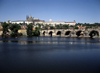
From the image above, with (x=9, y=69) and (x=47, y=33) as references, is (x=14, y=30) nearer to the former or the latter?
(x=47, y=33)

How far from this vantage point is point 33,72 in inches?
394

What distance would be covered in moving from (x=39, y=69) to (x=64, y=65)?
2.22 metres

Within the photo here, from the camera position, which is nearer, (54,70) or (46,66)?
(54,70)

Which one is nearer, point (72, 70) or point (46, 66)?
point (72, 70)

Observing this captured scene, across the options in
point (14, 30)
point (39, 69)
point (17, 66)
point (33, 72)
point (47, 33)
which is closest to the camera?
point (33, 72)

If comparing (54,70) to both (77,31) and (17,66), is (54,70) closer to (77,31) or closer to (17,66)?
(17,66)

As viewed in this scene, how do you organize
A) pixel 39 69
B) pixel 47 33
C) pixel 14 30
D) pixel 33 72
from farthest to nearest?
pixel 47 33 < pixel 14 30 < pixel 39 69 < pixel 33 72

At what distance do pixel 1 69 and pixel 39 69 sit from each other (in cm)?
273

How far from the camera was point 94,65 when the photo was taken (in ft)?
38.8

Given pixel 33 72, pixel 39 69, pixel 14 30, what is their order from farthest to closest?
1. pixel 14 30
2. pixel 39 69
3. pixel 33 72

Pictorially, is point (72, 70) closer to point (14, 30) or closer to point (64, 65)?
point (64, 65)

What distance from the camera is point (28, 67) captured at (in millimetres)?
11141

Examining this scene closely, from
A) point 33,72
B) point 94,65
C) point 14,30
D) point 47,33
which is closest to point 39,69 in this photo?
point 33,72

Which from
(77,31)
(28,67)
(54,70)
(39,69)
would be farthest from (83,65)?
(77,31)
